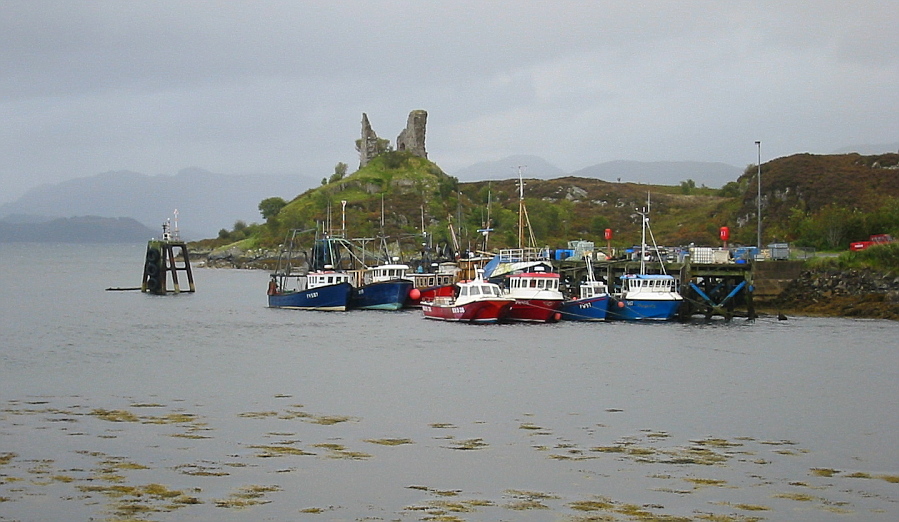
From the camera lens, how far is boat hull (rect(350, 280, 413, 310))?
9088cm

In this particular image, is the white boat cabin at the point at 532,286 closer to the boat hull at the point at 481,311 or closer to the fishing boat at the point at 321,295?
the boat hull at the point at 481,311

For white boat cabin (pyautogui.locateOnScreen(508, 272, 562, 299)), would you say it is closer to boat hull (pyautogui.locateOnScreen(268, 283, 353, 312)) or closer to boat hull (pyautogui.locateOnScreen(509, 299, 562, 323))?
boat hull (pyautogui.locateOnScreen(509, 299, 562, 323))

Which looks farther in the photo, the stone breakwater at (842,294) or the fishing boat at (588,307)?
the fishing boat at (588,307)

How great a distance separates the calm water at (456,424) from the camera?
83.7 feet

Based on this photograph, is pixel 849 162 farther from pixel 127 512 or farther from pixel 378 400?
pixel 127 512

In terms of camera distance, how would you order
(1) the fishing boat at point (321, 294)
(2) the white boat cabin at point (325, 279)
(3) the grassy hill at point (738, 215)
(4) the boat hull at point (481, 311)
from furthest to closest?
(3) the grassy hill at point (738, 215) → (2) the white boat cabin at point (325, 279) → (1) the fishing boat at point (321, 294) → (4) the boat hull at point (481, 311)

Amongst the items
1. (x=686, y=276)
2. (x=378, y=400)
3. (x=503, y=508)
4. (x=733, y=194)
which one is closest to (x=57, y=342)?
(x=378, y=400)

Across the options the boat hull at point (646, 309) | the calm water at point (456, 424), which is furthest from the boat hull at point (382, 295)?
the boat hull at point (646, 309)

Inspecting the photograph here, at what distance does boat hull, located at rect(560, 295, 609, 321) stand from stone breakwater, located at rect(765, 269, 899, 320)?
45.9 feet

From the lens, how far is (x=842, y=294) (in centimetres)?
7900

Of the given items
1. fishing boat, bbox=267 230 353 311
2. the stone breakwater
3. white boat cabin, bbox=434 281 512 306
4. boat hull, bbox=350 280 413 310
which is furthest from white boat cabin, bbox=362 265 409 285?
the stone breakwater

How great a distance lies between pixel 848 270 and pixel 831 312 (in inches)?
179

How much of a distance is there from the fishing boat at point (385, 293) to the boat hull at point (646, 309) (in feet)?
67.0

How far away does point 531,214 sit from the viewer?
6924 inches
